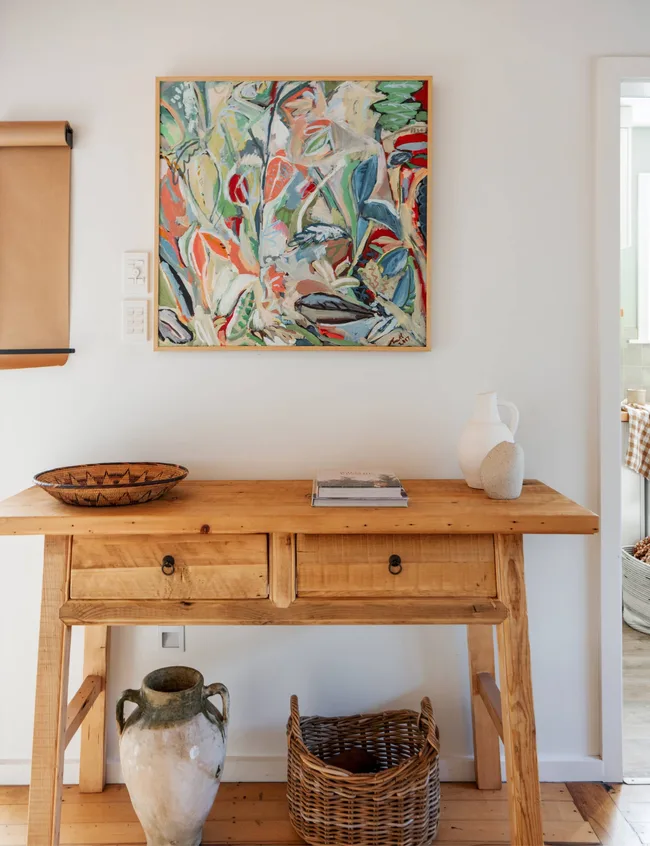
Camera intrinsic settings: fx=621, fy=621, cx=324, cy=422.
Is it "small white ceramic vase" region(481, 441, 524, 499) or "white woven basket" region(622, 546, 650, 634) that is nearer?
"small white ceramic vase" region(481, 441, 524, 499)

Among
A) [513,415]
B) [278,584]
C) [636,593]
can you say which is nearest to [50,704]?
[278,584]

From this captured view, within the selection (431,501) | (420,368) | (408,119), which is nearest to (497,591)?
(431,501)

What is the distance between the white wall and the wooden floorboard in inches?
2.9

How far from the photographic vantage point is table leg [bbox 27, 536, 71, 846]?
1.39 metres

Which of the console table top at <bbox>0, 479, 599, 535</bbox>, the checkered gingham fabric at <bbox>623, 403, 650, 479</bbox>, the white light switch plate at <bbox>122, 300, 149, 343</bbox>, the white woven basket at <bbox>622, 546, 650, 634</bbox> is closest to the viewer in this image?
the console table top at <bbox>0, 479, 599, 535</bbox>

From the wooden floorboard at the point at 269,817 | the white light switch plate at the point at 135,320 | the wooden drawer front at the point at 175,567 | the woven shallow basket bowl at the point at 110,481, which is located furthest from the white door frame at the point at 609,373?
the white light switch plate at the point at 135,320

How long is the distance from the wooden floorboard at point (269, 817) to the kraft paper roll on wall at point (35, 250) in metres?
1.27

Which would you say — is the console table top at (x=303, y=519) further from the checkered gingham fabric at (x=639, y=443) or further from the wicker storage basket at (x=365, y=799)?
the checkered gingham fabric at (x=639, y=443)

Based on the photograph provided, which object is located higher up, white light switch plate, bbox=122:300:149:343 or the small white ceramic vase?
white light switch plate, bbox=122:300:149:343

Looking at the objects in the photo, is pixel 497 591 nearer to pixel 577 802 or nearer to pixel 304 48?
pixel 577 802

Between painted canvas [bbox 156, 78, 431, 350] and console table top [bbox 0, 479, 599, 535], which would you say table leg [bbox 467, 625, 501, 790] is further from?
painted canvas [bbox 156, 78, 431, 350]

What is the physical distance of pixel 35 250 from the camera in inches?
71.8

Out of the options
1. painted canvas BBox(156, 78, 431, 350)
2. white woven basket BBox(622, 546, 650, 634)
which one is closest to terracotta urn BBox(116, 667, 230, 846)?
painted canvas BBox(156, 78, 431, 350)

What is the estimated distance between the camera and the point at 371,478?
158cm
